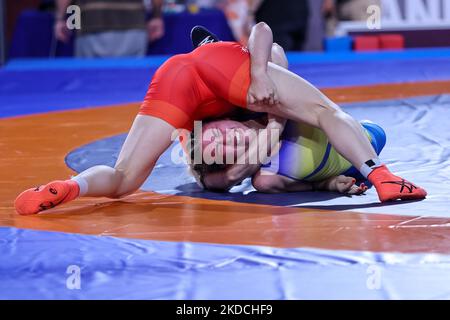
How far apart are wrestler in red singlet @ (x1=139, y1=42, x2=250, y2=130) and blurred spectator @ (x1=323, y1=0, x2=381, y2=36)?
574 cm

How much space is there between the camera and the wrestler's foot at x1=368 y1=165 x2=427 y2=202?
11.0 ft

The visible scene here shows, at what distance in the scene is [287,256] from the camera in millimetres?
2756

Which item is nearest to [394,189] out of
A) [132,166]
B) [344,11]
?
[132,166]

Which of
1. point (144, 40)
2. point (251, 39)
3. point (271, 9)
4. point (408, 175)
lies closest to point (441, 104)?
point (408, 175)

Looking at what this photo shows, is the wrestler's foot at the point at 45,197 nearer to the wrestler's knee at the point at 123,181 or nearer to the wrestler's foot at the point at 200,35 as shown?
the wrestler's knee at the point at 123,181

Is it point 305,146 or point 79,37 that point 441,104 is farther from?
point 79,37

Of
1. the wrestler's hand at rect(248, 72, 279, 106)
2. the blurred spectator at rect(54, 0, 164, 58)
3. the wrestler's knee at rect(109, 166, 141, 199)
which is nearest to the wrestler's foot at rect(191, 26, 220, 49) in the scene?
the wrestler's hand at rect(248, 72, 279, 106)

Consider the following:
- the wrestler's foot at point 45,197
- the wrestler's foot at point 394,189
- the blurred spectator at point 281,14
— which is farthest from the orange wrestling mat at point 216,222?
the blurred spectator at point 281,14

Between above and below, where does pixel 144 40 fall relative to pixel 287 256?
above

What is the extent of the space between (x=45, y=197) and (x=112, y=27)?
5610 mm

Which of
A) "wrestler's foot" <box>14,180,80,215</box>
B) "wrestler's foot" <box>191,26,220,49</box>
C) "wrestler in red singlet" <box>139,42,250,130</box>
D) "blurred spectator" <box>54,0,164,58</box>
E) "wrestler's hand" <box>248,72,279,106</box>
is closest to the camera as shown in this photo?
"wrestler's foot" <box>14,180,80,215</box>

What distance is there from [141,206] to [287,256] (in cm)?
91

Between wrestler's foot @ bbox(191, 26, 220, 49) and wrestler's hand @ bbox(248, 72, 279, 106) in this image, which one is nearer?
wrestler's hand @ bbox(248, 72, 279, 106)

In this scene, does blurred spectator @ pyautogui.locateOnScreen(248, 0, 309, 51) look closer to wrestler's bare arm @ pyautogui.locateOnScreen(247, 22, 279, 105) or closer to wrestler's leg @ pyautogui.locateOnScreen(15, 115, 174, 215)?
wrestler's bare arm @ pyautogui.locateOnScreen(247, 22, 279, 105)
